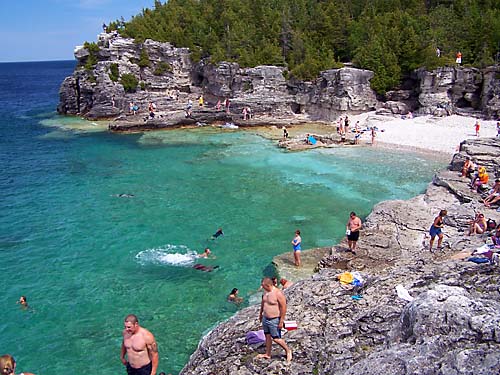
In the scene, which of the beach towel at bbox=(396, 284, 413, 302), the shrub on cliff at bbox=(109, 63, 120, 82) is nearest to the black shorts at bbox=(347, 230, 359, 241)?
the beach towel at bbox=(396, 284, 413, 302)

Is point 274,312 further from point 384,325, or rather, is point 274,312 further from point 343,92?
point 343,92

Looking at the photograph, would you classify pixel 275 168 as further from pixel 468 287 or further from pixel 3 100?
pixel 3 100

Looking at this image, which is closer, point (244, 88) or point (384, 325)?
point (384, 325)

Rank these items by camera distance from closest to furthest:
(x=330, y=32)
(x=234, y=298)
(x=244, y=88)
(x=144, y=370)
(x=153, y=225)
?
1. (x=144, y=370)
2. (x=234, y=298)
3. (x=153, y=225)
4. (x=244, y=88)
5. (x=330, y=32)

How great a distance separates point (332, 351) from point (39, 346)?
33.9ft

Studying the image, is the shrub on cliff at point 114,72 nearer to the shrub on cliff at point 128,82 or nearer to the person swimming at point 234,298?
the shrub on cliff at point 128,82

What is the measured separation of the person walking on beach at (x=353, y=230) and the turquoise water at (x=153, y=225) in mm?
3838

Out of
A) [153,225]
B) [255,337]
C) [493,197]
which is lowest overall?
[153,225]

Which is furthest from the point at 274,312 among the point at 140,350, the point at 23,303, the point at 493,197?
the point at 493,197

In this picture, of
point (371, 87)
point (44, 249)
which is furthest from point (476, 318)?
point (371, 87)

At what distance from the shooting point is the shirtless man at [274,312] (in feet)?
27.0

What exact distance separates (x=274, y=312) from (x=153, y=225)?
15.9 meters

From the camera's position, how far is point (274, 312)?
326 inches

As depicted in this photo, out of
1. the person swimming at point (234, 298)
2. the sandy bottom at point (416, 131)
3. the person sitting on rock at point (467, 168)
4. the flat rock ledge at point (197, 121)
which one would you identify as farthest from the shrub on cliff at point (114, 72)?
the person swimming at point (234, 298)
